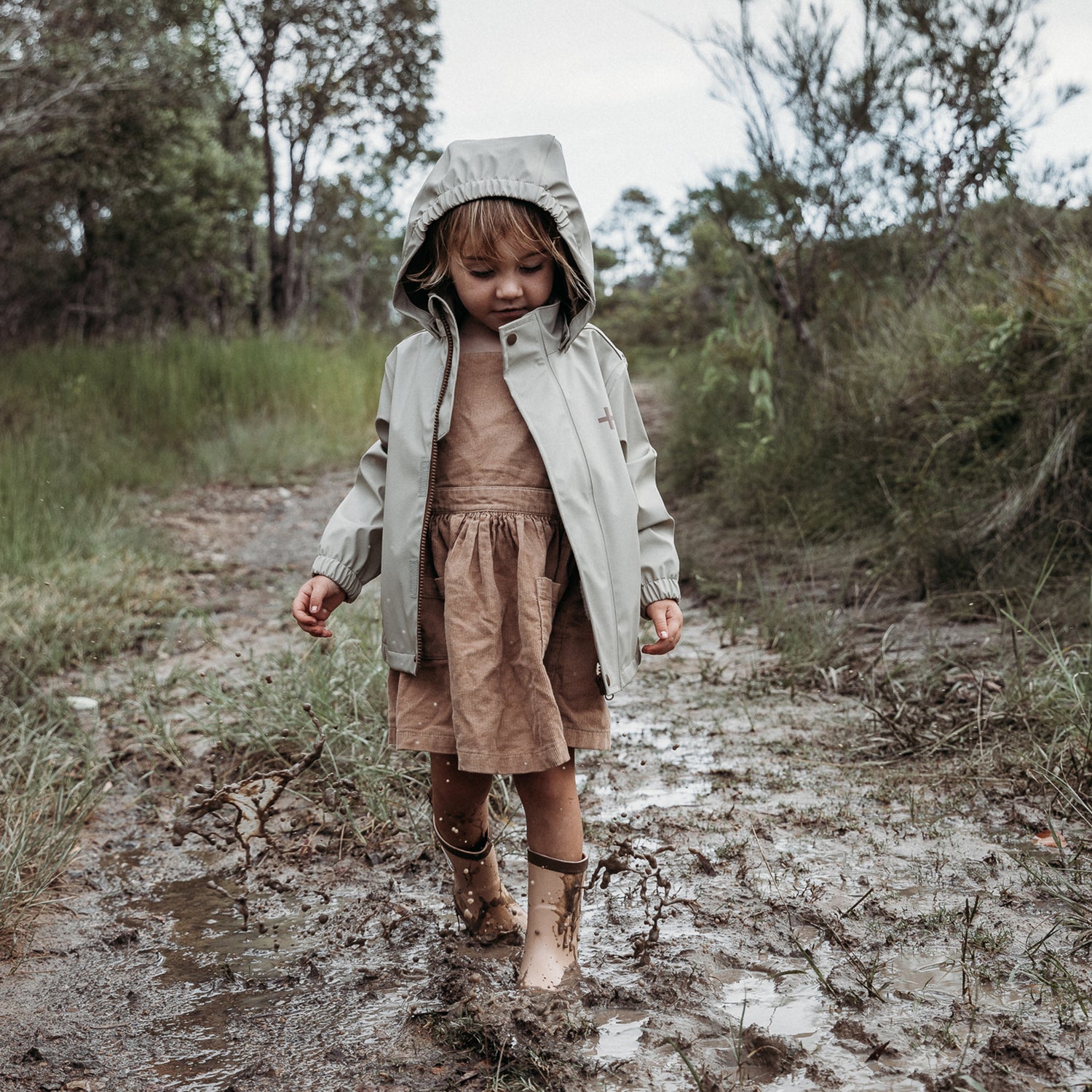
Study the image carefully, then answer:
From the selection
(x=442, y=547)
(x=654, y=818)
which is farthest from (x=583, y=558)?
(x=654, y=818)

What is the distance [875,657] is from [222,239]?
10221mm

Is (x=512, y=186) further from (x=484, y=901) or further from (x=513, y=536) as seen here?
(x=484, y=901)

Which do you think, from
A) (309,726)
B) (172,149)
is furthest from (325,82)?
(309,726)

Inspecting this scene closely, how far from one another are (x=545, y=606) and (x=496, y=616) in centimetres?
9

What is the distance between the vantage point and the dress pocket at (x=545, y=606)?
1.93m

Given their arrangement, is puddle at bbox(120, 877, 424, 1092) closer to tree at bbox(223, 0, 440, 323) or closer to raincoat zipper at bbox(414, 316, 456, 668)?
raincoat zipper at bbox(414, 316, 456, 668)

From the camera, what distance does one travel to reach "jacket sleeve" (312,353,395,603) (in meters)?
2.11

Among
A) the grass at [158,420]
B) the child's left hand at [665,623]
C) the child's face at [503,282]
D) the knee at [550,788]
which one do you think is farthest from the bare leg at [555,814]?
the grass at [158,420]

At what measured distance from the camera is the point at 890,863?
7.98 feet

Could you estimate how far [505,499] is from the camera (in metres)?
2.00

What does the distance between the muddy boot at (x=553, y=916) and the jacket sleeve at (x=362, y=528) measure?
0.64 m

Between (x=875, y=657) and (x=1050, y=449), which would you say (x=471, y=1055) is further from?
(x=1050, y=449)

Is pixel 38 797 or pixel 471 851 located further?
pixel 38 797

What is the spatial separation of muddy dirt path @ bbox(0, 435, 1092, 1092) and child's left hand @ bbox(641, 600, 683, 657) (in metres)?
0.45
